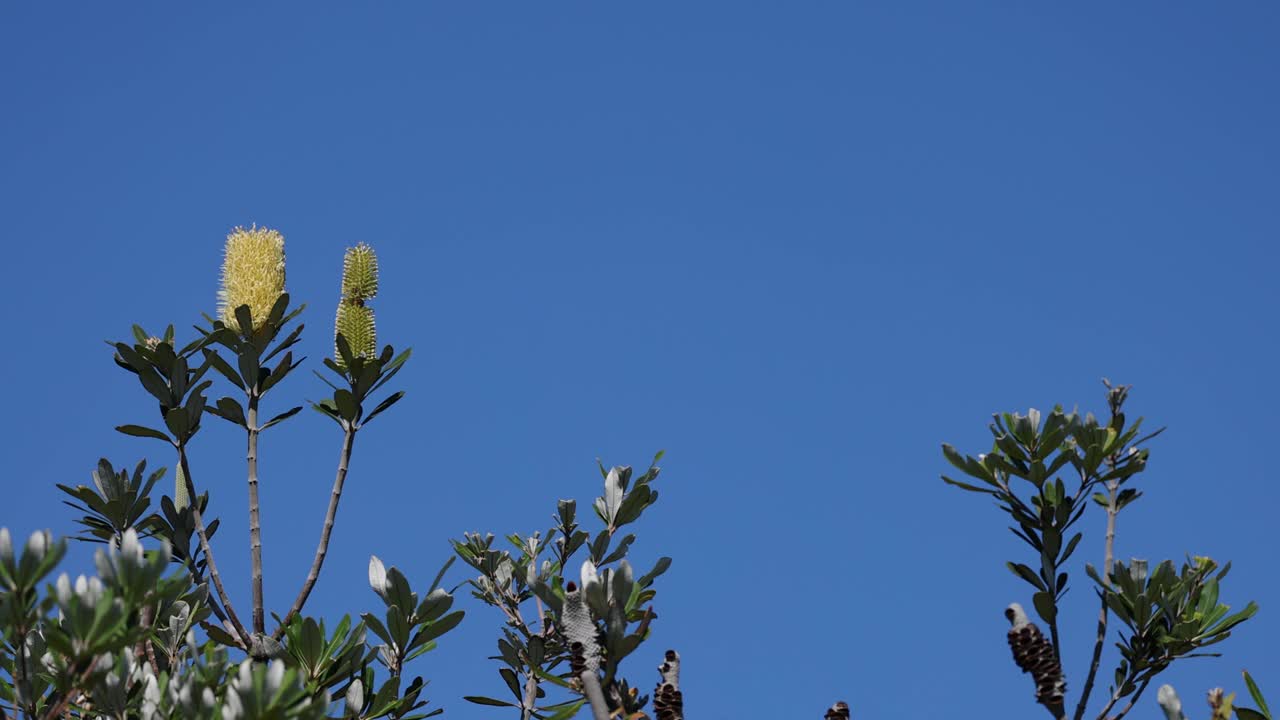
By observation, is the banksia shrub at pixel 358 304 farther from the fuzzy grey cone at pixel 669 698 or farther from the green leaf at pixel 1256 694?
the green leaf at pixel 1256 694

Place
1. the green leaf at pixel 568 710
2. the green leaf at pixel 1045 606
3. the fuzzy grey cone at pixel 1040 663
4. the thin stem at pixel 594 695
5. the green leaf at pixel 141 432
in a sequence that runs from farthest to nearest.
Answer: the green leaf at pixel 141 432
the green leaf at pixel 568 710
the green leaf at pixel 1045 606
the fuzzy grey cone at pixel 1040 663
the thin stem at pixel 594 695

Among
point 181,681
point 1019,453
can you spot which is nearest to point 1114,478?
point 1019,453

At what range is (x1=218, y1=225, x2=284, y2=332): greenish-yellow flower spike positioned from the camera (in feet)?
16.5

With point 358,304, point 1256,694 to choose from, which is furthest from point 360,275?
point 1256,694

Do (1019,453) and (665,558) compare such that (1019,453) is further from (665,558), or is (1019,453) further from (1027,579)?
(665,558)

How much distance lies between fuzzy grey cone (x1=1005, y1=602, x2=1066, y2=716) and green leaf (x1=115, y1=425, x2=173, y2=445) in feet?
10.4

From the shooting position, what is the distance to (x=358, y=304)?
Answer: 17.4ft

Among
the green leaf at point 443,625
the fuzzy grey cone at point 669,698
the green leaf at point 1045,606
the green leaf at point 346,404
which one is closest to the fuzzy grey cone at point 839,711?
the fuzzy grey cone at point 669,698

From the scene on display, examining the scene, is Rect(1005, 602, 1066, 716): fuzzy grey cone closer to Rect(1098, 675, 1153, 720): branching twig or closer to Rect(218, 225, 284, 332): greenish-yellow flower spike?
Rect(1098, 675, 1153, 720): branching twig

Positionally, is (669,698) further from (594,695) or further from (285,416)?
(285,416)

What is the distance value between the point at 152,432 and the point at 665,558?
77.5 inches

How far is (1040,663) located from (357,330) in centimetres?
304

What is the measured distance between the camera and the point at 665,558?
4875 mm

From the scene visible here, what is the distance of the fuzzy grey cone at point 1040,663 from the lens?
125 inches
